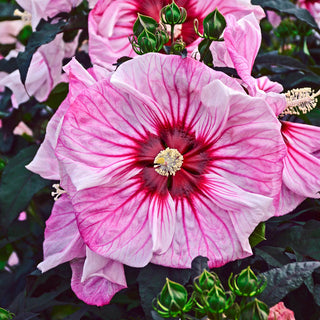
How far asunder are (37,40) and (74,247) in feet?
1.13

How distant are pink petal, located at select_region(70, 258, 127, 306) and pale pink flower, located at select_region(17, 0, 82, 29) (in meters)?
0.44

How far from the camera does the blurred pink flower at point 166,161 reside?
53 centimetres

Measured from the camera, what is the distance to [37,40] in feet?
2.55

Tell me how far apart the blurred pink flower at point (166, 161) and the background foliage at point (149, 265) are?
39 millimetres

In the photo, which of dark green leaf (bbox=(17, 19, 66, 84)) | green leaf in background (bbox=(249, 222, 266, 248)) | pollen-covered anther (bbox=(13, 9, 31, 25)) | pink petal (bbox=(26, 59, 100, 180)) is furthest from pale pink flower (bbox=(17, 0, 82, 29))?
green leaf in background (bbox=(249, 222, 266, 248))

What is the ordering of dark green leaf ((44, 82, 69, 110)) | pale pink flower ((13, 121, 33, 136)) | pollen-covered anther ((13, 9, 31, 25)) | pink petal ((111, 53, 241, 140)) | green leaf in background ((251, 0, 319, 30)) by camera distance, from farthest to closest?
pale pink flower ((13, 121, 33, 136)) → pollen-covered anther ((13, 9, 31, 25)) → dark green leaf ((44, 82, 69, 110)) → green leaf in background ((251, 0, 319, 30)) → pink petal ((111, 53, 241, 140))

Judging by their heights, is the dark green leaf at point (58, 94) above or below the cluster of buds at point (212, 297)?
below

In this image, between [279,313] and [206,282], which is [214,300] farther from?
[279,313]

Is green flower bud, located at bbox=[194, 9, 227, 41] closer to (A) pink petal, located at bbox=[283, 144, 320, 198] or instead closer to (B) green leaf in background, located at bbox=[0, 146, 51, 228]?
(A) pink petal, located at bbox=[283, 144, 320, 198]

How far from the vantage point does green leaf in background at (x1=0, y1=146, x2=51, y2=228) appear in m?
0.82

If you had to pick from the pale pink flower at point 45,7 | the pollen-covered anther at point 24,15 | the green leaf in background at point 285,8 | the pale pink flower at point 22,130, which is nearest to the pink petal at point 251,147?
the green leaf in background at point 285,8

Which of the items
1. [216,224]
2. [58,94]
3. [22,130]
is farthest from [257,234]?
[22,130]

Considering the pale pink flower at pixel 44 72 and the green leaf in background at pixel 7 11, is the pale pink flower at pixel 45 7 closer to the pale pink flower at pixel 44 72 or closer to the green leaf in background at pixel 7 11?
the pale pink flower at pixel 44 72

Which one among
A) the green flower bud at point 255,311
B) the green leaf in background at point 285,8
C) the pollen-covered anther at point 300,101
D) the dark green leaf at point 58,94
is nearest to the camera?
the green flower bud at point 255,311
